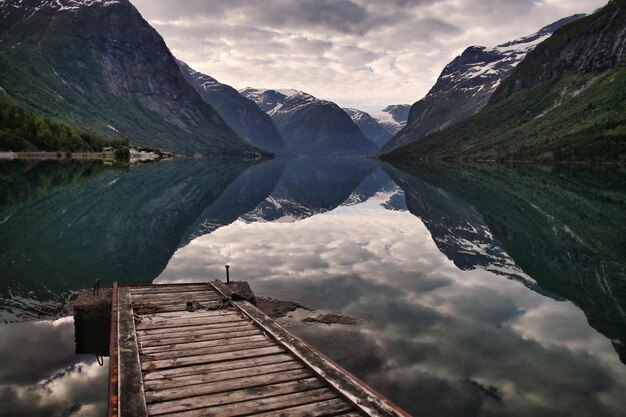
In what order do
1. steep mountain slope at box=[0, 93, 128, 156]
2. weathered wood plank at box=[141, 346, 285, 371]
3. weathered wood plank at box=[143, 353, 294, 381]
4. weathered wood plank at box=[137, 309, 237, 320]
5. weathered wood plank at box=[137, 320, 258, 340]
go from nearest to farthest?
weathered wood plank at box=[143, 353, 294, 381]
weathered wood plank at box=[141, 346, 285, 371]
weathered wood plank at box=[137, 320, 258, 340]
weathered wood plank at box=[137, 309, 237, 320]
steep mountain slope at box=[0, 93, 128, 156]

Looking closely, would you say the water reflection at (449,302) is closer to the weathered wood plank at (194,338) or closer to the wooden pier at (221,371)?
the wooden pier at (221,371)

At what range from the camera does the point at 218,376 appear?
1305 centimetres

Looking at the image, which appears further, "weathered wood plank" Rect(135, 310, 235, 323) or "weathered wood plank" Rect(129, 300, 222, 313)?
"weathered wood plank" Rect(129, 300, 222, 313)

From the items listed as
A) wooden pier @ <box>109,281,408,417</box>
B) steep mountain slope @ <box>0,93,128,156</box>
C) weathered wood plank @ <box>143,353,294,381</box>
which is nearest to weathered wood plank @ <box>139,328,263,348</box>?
wooden pier @ <box>109,281,408,417</box>

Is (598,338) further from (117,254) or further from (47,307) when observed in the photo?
(117,254)

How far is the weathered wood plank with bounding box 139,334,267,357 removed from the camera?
1512cm

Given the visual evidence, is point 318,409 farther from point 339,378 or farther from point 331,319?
point 331,319

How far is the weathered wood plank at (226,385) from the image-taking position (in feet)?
38.4

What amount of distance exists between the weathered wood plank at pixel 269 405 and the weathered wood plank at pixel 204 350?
3717mm

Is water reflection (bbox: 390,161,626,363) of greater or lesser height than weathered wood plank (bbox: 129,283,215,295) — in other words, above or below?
below

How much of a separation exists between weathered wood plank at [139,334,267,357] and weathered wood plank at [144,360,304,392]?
225 cm

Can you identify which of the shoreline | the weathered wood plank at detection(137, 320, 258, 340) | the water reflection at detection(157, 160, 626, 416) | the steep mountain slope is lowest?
the water reflection at detection(157, 160, 626, 416)

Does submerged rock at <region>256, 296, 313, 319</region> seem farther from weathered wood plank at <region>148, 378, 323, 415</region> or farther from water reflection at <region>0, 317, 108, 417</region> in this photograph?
weathered wood plank at <region>148, 378, 323, 415</region>

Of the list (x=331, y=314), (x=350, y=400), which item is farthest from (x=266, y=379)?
(x=331, y=314)
